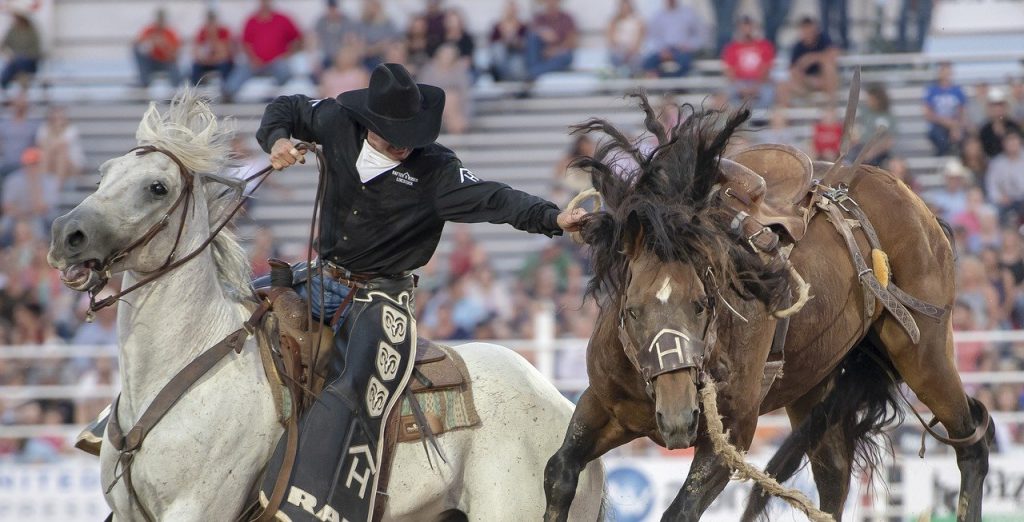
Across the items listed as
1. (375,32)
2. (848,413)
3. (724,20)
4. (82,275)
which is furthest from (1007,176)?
(82,275)

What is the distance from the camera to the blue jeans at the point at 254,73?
13.6 meters

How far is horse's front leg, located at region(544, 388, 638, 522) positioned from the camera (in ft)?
15.9

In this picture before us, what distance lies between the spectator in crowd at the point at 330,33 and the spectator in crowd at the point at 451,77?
36.0 inches

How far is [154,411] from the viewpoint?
4656 mm

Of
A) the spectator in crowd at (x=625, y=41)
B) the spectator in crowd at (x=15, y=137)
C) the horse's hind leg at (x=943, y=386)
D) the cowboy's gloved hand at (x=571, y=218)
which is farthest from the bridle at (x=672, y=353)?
the spectator in crowd at (x=15, y=137)

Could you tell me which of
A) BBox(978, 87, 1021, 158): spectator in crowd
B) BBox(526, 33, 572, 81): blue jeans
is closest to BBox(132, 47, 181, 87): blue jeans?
BBox(526, 33, 572, 81): blue jeans

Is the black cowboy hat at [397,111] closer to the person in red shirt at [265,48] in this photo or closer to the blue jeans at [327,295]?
the blue jeans at [327,295]

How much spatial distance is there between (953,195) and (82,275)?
320 inches

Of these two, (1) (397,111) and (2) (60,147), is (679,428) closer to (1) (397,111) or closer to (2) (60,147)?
(1) (397,111)

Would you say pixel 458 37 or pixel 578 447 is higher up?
pixel 578 447

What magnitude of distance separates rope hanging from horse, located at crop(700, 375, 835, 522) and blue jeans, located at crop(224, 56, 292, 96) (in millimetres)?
9772

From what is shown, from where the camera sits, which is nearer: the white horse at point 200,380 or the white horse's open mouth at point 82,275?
the white horse's open mouth at point 82,275

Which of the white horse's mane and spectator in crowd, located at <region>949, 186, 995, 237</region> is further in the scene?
spectator in crowd, located at <region>949, 186, 995, 237</region>

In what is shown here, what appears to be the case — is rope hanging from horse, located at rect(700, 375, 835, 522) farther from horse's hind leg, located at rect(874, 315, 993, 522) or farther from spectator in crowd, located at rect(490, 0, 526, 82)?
spectator in crowd, located at rect(490, 0, 526, 82)
